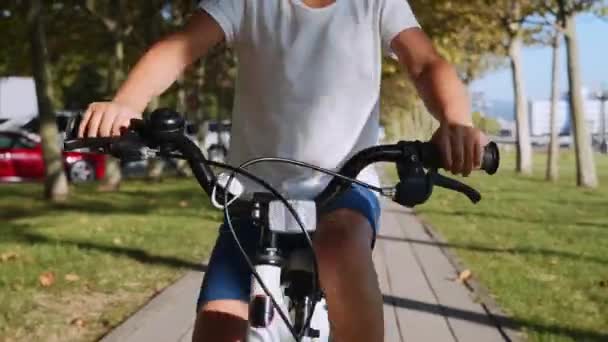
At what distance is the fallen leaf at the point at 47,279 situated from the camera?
22.2 feet

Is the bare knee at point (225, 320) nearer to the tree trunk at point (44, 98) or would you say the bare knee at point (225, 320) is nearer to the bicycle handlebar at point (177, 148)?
the bicycle handlebar at point (177, 148)

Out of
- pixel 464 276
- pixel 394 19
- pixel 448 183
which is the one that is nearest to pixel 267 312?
pixel 448 183

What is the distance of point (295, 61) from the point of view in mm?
2496

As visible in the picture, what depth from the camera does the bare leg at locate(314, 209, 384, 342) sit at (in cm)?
212

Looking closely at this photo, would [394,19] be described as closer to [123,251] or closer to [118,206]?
[123,251]

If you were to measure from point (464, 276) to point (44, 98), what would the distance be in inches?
361

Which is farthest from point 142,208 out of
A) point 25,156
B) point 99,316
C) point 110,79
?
point 25,156

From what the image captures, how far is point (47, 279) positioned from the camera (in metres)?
6.88

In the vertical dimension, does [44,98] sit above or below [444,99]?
below

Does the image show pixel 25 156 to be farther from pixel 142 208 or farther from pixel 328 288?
pixel 328 288

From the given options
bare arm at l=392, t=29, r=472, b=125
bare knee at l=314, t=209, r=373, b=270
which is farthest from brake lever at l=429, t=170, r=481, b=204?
bare knee at l=314, t=209, r=373, b=270

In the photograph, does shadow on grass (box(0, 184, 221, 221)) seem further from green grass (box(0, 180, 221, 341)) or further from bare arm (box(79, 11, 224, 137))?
bare arm (box(79, 11, 224, 137))

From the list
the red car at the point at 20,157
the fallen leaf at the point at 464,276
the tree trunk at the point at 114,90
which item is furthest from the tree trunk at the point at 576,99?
the fallen leaf at the point at 464,276

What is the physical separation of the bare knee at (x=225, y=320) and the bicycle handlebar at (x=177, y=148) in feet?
1.08
